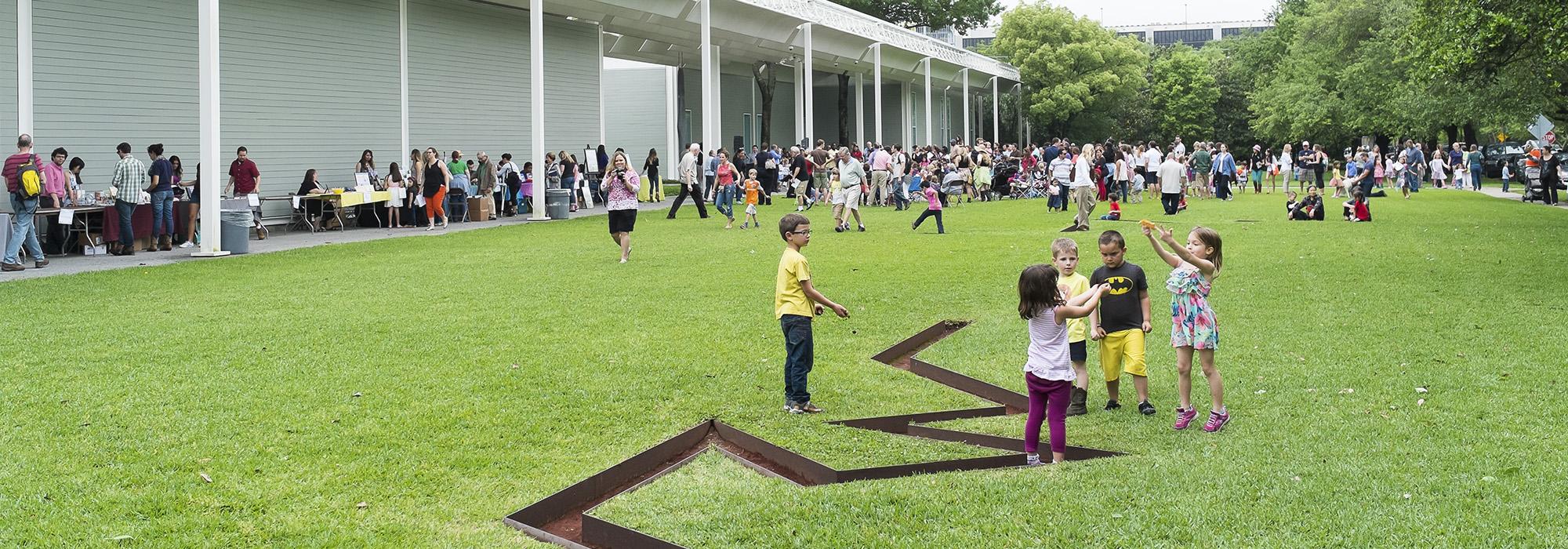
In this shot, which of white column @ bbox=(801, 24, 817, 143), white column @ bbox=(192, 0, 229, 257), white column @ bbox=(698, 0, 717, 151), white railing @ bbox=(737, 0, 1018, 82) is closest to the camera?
white column @ bbox=(192, 0, 229, 257)

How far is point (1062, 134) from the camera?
72.9 metres

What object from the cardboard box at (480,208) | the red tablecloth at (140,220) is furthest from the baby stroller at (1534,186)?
the red tablecloth at (140,220)

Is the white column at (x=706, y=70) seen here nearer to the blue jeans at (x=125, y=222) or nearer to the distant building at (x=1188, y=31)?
the blue jeans at (x=125, y=222)

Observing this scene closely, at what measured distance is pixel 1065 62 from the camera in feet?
224

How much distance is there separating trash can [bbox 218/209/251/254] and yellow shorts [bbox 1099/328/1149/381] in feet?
47.0

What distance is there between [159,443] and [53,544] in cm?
163

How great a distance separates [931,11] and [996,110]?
6.32m

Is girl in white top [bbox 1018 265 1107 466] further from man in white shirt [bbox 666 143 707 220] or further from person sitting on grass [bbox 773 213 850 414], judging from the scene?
man in white shirt [bbox 666 143 707 220]

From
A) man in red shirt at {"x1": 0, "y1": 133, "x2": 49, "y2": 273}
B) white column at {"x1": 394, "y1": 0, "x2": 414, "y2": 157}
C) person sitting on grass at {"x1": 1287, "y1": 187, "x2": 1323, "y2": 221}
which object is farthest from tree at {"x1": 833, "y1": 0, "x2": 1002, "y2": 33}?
man in red shirt at {"x1": 0, "y1": 133, "x2": 49, "y2": 273}

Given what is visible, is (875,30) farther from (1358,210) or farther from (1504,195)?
(1358,210)

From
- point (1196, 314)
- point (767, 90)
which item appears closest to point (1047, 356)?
point (1196, 314)

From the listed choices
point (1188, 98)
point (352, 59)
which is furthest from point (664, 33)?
point (1188, 98)

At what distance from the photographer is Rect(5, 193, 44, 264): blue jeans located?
15.5m

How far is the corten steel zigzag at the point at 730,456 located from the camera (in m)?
5.02
